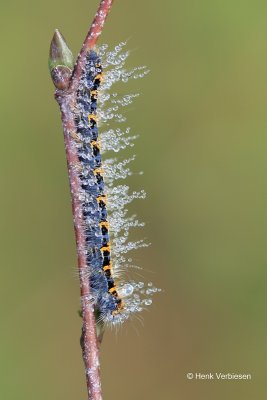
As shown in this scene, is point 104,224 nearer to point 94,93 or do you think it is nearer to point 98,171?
point 98,171

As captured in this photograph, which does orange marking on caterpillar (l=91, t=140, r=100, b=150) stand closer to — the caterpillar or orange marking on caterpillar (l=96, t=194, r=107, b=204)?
the caterpillar

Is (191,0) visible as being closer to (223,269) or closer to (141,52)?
(141,52)

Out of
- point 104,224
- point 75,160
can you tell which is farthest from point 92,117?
point 75,160

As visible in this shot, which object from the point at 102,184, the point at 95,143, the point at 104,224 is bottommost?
the point at 104,224

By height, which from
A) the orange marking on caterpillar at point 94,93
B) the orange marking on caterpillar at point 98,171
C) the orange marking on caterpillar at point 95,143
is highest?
the orange marking on caterpillar at point 94,93

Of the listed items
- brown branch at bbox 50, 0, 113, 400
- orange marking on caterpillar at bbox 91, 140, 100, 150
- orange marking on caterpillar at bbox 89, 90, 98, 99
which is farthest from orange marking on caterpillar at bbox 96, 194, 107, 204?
brown branch at bbox 50, 0, 113, 400

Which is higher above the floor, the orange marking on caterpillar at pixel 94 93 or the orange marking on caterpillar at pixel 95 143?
the orange marking on caterpillar at pixel 94 93

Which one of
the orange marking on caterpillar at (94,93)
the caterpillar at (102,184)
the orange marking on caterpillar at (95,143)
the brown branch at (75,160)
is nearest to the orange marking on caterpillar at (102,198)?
the caterpillar at (102,184)

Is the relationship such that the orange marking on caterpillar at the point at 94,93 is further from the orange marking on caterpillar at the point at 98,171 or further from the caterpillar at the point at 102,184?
the orange marking on caterpillar at the point at 98,171

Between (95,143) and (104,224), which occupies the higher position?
(95,143)
